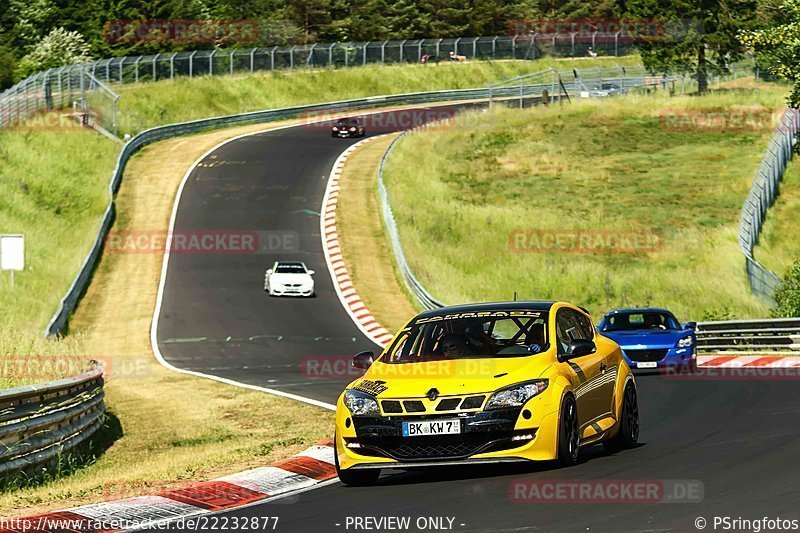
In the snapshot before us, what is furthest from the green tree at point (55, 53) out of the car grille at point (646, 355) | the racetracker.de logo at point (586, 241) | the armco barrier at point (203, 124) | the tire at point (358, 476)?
the tire at point (358, 476)

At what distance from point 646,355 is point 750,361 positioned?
3579 mm

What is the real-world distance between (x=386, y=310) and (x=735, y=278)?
10.7m

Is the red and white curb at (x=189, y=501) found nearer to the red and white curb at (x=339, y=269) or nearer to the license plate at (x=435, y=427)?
the license plate at (x=435, y=427)

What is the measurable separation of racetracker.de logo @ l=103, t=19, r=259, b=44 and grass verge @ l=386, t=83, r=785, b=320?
31.6m

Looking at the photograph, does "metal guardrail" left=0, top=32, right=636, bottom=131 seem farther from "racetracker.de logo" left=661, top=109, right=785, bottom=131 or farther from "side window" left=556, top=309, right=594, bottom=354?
"side window" left=556, top=309, right=594, bottom=354

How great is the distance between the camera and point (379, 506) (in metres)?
9.89

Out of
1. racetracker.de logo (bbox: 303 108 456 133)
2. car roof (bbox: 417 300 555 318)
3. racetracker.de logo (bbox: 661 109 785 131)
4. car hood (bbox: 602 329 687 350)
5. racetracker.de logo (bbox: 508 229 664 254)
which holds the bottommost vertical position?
racetracker.de logo (bbox: 303 108 456 133)

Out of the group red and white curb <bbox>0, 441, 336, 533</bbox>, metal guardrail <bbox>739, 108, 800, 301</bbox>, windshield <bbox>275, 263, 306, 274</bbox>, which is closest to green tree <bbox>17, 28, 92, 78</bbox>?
metal guardrail <bbox>739, 108, 800, 301</bbox>

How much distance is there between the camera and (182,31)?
95250 millimetres

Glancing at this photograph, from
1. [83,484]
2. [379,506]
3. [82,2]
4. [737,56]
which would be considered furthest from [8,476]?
[82,2]

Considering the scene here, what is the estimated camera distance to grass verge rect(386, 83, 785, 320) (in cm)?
3969

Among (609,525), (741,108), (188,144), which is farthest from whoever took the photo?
(741,108)

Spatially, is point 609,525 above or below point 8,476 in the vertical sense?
above

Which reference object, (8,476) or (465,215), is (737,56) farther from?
(8,476)
